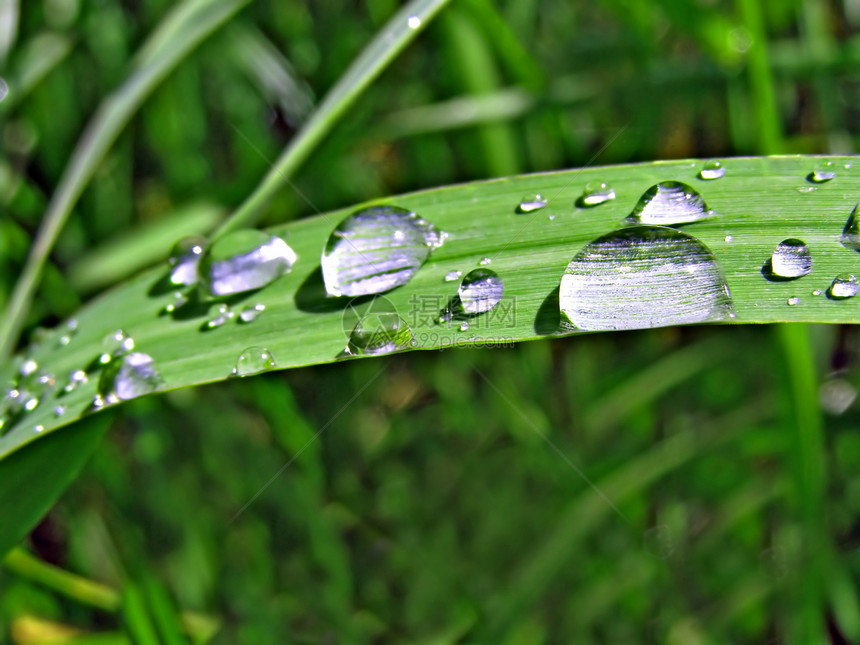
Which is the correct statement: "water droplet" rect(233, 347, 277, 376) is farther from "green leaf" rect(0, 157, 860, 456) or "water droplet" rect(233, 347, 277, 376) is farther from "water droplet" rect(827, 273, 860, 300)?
"water droplet" rect(827, 273, 860, 300)

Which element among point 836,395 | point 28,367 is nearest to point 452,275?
point 28,367

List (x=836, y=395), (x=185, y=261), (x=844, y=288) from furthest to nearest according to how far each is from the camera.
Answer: (x=836, y=395), (x=185, y=261), (x=844, y=288)

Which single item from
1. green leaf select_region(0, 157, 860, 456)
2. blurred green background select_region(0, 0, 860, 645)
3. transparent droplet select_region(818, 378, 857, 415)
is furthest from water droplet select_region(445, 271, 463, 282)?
transparent droplet select_region(818, 378, 857, 415)

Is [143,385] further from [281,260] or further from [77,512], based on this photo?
[77,512]

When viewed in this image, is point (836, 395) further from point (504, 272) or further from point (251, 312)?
point (251, 312)

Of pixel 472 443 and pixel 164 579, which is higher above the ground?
pixel 472 443

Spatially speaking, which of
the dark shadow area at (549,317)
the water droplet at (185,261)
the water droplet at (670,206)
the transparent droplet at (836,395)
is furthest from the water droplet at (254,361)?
the transparent droplet at (836,395)

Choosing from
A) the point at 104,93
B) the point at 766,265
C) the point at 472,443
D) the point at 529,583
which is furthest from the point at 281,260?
the point at 104,93
